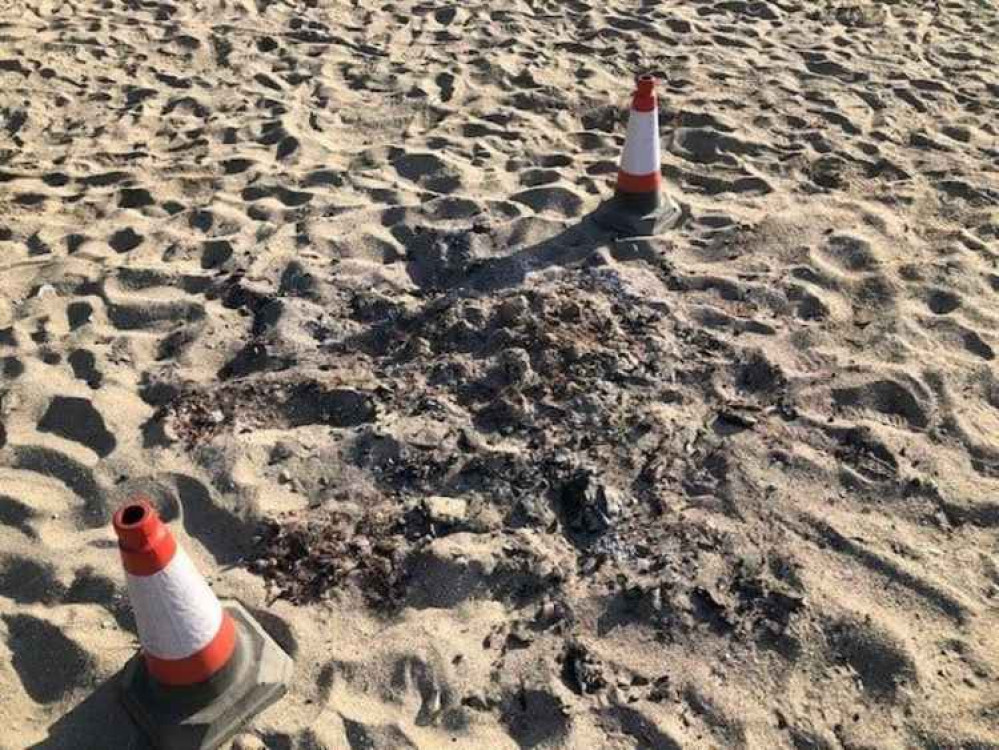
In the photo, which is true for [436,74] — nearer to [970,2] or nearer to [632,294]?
[632,294]

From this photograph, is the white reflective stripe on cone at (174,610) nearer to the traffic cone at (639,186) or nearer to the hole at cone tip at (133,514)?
the hole at cone tip at (133,514)

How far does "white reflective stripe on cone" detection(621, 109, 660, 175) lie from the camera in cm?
486

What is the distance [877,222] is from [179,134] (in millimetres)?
4446

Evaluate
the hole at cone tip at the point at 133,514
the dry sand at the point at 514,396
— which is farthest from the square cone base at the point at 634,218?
the hole at cone tip at the point at 133,514

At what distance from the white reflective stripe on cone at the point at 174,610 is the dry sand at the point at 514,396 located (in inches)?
13.9

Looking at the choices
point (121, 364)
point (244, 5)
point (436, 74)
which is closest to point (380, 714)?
point (121, 364)

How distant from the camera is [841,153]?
5723 millimetres

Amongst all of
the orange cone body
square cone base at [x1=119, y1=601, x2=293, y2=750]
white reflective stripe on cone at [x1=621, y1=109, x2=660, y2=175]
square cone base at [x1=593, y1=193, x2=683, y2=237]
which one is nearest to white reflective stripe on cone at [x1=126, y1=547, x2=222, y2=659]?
the orange cone body

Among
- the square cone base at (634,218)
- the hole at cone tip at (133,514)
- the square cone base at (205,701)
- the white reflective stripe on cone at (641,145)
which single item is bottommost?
the square cone base at (205,701)

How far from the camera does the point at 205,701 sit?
2.77 m

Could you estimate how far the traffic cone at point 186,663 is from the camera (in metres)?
2.57

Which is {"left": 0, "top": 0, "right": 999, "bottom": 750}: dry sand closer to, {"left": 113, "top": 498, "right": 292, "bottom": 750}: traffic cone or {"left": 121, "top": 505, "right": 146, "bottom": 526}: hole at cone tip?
{"left": 113, "top": 498, "right": 292, "bottom": 750}: traffic cone

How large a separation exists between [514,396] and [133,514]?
1.78 metres

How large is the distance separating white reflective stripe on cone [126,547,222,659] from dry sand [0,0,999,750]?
35cm
